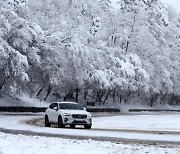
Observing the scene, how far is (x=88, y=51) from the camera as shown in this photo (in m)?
48.4

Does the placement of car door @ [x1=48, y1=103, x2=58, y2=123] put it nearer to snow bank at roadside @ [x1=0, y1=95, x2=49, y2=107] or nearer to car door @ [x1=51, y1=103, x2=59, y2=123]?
car door @ [x1=51, y1=103, x2=59, y2=123]

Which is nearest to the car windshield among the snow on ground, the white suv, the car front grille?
the white suv

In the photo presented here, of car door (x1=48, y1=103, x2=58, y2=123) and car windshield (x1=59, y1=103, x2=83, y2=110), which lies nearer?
car door (x1=48, y1=103, x2=58, y2=123)

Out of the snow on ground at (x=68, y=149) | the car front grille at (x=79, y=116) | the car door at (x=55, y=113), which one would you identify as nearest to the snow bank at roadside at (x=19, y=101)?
the car door at (x=55, y=113)

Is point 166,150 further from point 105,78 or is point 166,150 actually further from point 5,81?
point 105,78

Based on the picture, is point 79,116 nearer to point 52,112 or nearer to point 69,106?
point 69,106

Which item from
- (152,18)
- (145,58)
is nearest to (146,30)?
(145,58)

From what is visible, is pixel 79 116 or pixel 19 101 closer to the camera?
pixel 79 116

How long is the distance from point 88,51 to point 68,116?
79.9ft

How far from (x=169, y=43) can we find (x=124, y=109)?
61.0ft

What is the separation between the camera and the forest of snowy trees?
3988cm

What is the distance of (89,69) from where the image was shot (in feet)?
178

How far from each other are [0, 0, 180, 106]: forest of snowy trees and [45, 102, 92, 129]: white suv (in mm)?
11335

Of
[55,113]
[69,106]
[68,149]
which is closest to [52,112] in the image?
[55,113]
